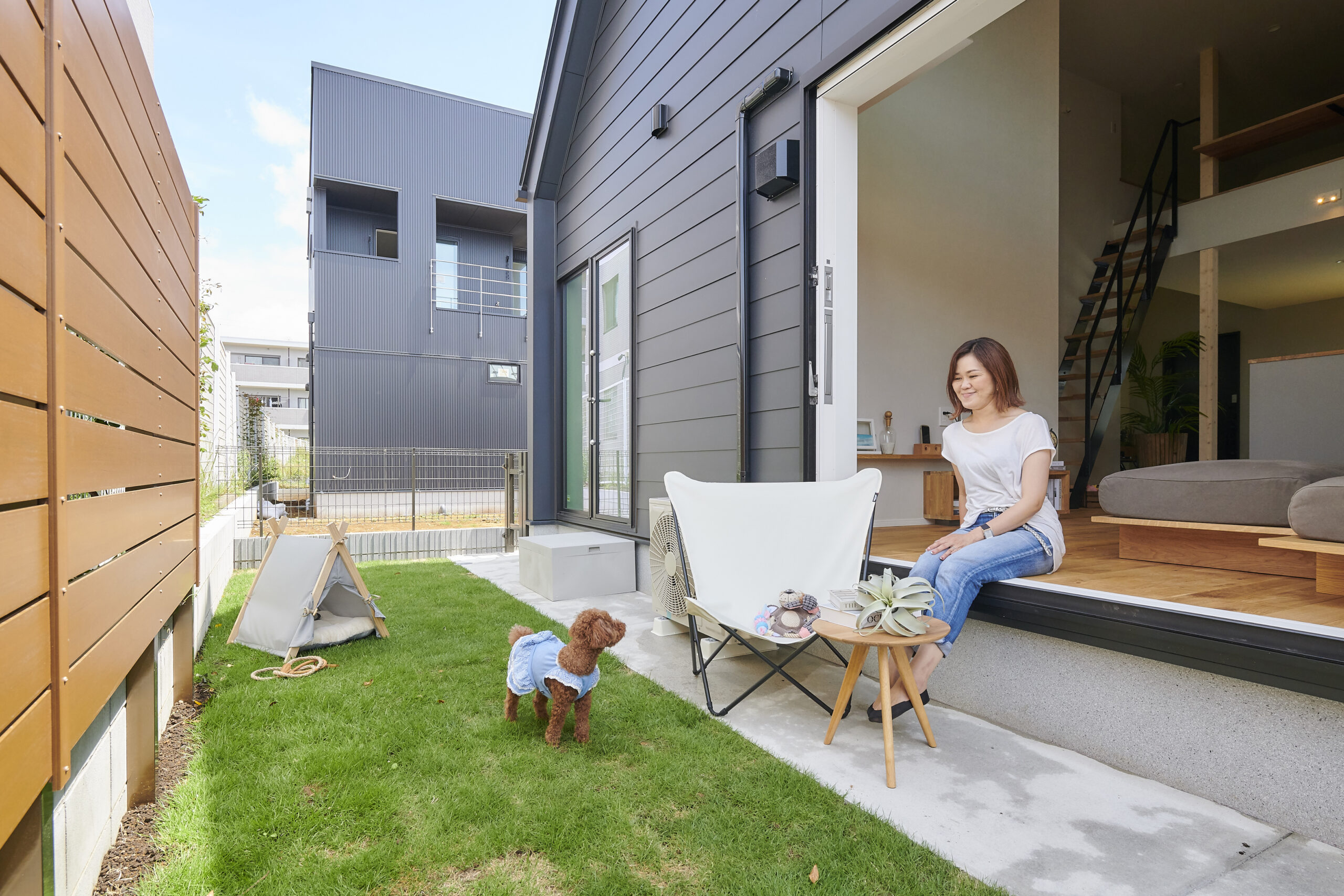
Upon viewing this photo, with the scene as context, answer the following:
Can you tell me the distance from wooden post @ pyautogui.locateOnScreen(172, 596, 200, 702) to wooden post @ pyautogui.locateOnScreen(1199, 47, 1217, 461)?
679 centimetres

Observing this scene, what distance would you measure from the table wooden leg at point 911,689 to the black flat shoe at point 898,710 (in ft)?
0.11

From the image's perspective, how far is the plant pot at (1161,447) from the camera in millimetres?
7027

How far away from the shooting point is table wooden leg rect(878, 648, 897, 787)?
1.96 m

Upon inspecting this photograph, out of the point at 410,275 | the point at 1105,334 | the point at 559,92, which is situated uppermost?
the point at 559,92

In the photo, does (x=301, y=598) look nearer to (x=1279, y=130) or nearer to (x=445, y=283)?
(x=1279, y=130)

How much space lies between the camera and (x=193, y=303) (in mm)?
2875

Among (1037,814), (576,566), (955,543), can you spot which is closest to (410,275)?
(576,566)

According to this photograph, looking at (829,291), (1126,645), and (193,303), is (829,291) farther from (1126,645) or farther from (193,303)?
(193,303)

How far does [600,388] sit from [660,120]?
80.8 inches

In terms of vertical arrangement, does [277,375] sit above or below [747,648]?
Result: above

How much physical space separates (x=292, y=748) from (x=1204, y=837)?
2513 millimetres

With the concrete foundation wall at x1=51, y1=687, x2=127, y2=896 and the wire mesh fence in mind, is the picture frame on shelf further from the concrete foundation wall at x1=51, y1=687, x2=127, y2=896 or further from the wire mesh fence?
the concrete foundation wall at x1=51, y1=687, x2=127, y2=896

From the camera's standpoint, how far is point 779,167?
321 centimetres

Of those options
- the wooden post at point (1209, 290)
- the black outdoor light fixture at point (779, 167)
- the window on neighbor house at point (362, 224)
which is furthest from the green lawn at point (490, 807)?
the window on neighbor house at point (362, 224)
